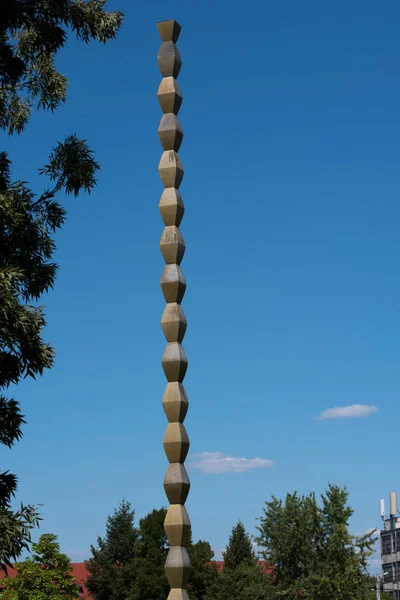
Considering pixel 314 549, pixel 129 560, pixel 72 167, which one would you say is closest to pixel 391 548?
pixel 129 560

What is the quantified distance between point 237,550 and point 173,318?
50.8 meters

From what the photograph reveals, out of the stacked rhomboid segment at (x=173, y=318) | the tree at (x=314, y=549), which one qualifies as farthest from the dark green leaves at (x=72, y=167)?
the tree at (x=314, y=549)

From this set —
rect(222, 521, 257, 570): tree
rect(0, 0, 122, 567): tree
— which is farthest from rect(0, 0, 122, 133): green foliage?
rect(222, 521, 257, 570): tree

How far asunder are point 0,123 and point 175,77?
13.8 meters

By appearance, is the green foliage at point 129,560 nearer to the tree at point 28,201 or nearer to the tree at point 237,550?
the tree at point 237,550

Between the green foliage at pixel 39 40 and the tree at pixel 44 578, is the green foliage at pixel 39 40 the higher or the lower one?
the higher one

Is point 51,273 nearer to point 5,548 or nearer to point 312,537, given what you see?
point 5,548

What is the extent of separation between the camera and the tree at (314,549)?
5153 cm

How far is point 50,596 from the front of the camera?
56344mm

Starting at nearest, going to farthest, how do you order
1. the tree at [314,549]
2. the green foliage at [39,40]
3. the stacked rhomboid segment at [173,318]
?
the stacked rhomboid segment at [173,318]
the green foliage at [39,40]
the tree at [314,549]

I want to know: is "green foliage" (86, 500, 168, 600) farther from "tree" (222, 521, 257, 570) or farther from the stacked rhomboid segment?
the stacked rhomboid segment

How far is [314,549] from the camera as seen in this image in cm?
5328

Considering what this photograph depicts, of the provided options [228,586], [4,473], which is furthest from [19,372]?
[228,586]

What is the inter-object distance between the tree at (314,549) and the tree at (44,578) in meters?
13.0
